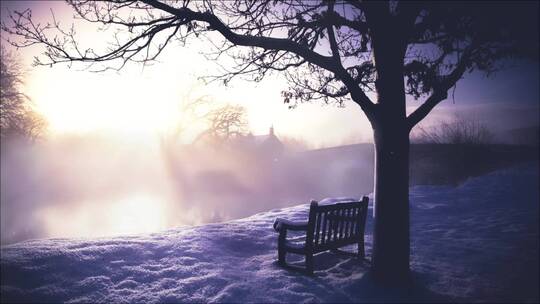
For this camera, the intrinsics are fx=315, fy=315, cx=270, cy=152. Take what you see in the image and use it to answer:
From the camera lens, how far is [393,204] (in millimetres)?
4551

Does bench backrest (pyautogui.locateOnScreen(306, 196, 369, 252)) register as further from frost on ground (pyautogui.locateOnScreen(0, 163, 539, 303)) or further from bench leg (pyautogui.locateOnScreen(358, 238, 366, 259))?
frost on ground (pyautogui.locateOnScreen(0, 163, 539, 303))

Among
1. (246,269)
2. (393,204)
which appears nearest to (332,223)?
(393,204)

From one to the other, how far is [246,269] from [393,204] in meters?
2.61

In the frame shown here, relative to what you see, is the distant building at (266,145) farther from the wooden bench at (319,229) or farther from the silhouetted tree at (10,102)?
the wooden bench at (319,229)

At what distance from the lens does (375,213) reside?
4.74m

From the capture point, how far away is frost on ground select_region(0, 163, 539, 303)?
4148 millimetres

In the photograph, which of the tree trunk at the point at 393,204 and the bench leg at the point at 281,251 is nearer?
the tree trunk at the point at 393,204

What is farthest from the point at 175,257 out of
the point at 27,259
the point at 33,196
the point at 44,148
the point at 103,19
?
the point at 44,148

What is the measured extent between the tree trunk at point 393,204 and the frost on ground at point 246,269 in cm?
32

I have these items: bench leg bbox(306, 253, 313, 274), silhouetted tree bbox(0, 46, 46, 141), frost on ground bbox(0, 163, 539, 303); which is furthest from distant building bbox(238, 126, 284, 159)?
bench leg bbox(306, 253, 313, 274)

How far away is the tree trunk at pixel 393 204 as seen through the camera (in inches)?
178

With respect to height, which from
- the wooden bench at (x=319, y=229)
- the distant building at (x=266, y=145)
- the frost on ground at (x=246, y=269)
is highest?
the distant building at (x=266, y=145)

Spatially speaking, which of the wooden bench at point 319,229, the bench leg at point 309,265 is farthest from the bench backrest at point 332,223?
the bench leg at point 309,265

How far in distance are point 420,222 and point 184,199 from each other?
74.8 ft
